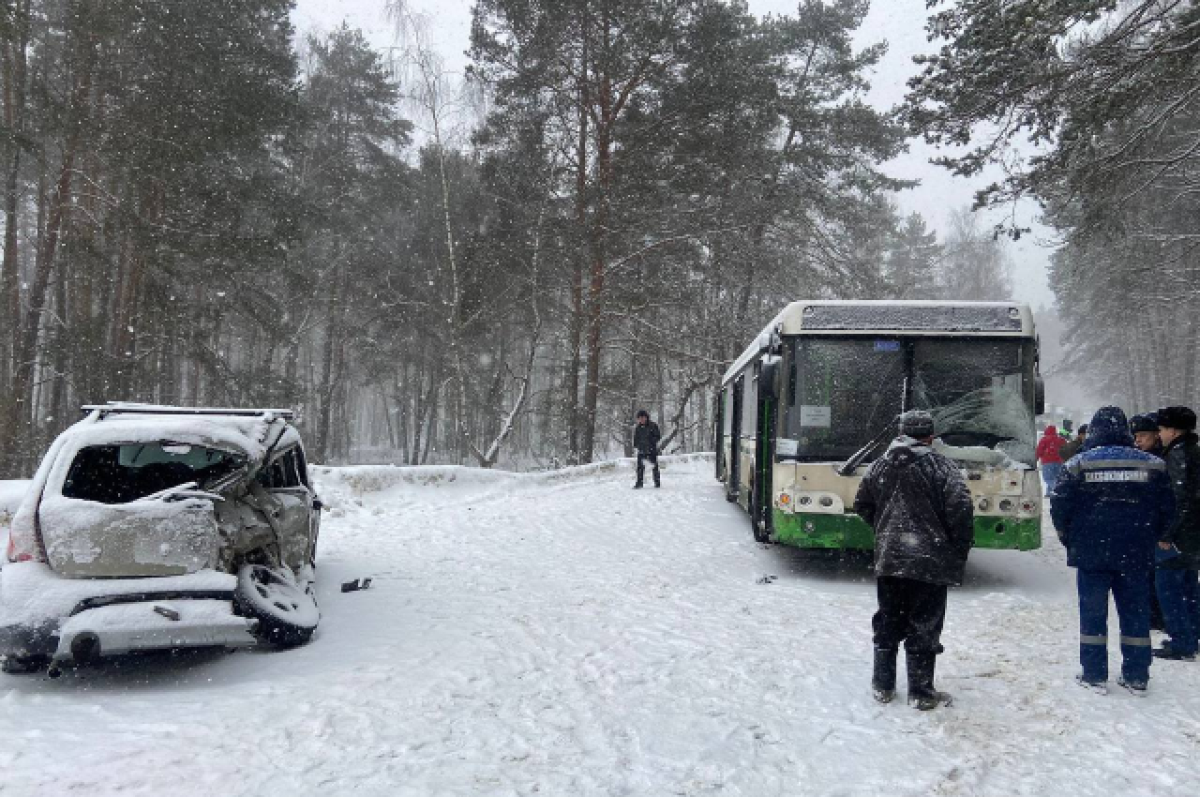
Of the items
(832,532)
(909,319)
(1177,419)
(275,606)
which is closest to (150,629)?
(275,606)

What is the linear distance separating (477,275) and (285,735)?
2005 centimetres

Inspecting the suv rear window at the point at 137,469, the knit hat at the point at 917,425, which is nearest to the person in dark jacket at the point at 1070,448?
the knit hat at the point at 917,425

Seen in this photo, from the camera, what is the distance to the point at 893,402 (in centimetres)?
808

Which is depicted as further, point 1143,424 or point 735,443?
point 735,443

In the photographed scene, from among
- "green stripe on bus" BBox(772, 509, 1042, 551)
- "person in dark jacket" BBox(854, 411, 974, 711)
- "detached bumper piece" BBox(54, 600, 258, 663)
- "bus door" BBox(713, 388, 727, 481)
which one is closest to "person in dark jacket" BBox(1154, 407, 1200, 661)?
"person in dark jacket" BBox(854, 411, 974, 711)

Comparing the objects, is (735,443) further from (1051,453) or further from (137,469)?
(137,469)

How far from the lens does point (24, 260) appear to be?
32.1 m

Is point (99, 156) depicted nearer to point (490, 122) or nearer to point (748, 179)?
point (490, 122)

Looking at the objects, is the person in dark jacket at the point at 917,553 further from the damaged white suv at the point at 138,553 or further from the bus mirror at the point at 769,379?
the damaged white suv at the point at 138,553

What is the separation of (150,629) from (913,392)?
23.3 ft

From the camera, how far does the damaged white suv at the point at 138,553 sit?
459 centimetres

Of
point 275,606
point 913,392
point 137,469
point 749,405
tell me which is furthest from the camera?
point 749,405

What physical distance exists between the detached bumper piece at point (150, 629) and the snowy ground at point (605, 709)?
0.31 m

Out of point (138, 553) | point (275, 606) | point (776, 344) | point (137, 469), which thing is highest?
point (776, 344)
